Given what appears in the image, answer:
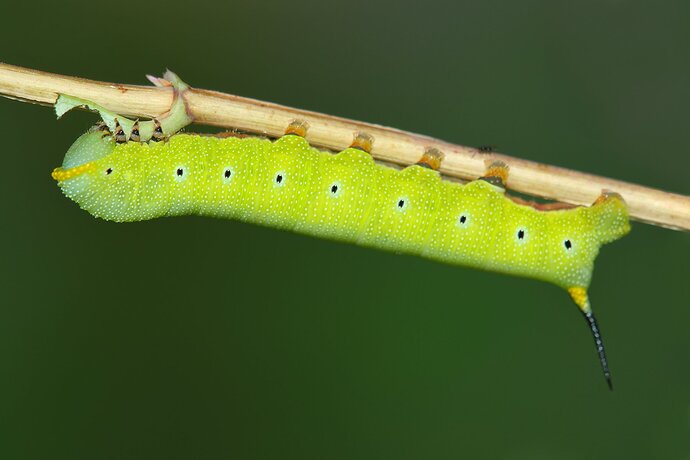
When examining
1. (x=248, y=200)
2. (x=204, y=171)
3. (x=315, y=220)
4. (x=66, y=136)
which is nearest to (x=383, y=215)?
(x=315, y=220)

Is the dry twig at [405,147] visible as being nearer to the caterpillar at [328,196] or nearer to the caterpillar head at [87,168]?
the caterpillar at [328,196]

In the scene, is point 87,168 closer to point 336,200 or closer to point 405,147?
point 336,200

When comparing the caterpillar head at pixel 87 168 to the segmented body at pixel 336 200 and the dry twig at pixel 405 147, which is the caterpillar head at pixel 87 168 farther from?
the dry twig at pixel 405 147

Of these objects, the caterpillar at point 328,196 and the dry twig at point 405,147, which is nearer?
the dry twig at point 405,147

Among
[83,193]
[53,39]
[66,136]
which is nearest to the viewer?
[83,193]

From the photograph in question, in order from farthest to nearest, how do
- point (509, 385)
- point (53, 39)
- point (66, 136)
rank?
point (53, 39), point (66, 136), point (509, 385)

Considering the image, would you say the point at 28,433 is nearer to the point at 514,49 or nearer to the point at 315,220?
the point at 315,220

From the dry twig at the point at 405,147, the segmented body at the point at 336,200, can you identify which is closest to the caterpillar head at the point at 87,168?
the segmented body at the point at 336,200

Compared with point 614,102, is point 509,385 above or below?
below
